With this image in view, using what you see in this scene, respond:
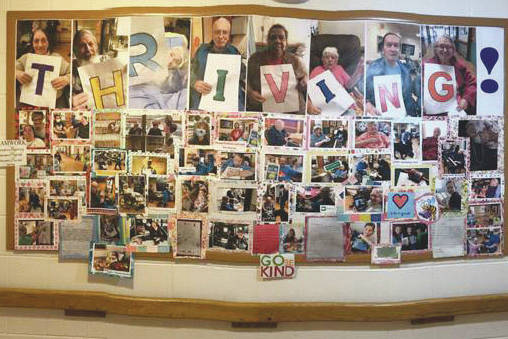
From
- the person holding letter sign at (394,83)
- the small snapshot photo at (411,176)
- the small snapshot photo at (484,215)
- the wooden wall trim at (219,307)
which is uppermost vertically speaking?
the person holding letter sign at (394,83)

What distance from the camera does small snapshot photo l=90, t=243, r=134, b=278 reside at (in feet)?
5.61

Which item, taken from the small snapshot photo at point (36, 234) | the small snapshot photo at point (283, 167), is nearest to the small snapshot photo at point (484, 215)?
the small snapshot photo at point (283, 167)

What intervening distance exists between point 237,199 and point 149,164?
0.42 m

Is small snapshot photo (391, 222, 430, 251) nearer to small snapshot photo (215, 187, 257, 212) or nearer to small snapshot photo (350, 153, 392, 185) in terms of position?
small snapshot photo (350, 153, 392, 185)

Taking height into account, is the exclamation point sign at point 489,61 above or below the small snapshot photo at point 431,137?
above

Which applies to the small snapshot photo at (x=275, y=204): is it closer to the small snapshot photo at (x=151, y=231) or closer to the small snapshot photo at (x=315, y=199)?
the small snapshot photo at (x=315, y=199)

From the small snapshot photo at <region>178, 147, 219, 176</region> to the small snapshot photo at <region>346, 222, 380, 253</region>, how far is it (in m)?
0.68

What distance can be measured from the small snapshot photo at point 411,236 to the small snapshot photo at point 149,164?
1082 millimetres

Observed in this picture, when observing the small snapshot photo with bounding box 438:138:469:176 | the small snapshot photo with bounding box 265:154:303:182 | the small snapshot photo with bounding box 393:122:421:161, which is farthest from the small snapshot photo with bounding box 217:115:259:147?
the small snapshot photo with bounding box 438:138:469:176

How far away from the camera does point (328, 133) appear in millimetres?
1707

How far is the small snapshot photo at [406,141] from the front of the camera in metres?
1.74

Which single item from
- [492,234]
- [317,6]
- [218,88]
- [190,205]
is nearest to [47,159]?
[190,205]

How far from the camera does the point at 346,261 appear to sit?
173 cm

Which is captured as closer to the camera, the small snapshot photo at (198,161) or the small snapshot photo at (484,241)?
the small snapshot photo at (198,161)
